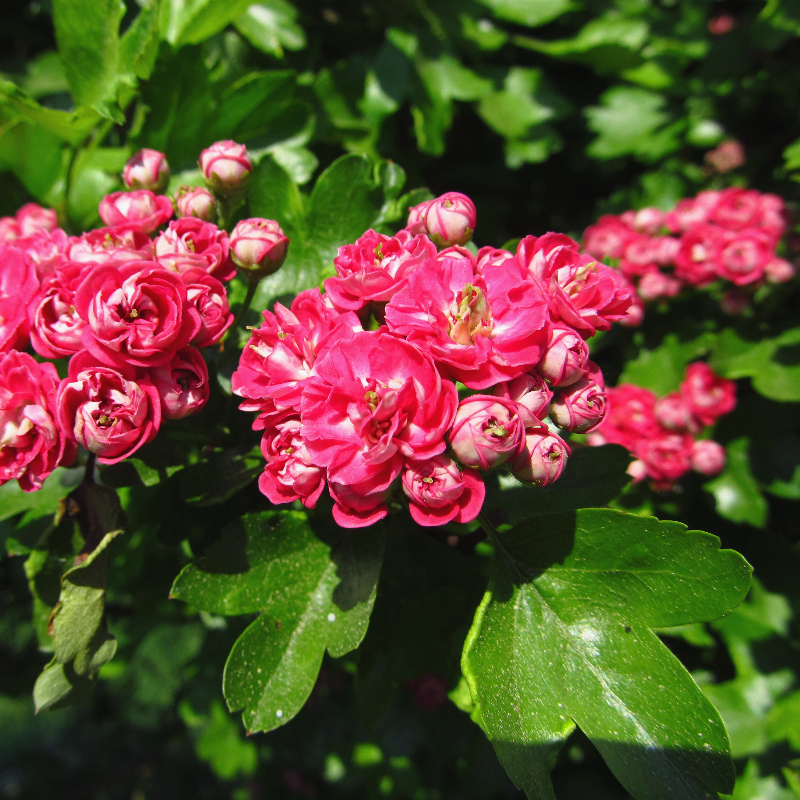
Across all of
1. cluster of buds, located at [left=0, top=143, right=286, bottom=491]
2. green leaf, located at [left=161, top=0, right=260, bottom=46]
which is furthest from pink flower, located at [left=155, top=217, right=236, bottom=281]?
green leaf, located at [left=161, top=0, right=260, bottom=46]

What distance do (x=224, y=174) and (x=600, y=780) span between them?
8.00ft

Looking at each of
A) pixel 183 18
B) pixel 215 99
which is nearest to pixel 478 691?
pixel 215 99

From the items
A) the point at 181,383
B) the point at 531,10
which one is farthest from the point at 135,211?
the point at 531,10

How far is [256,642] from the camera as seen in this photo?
1.07m

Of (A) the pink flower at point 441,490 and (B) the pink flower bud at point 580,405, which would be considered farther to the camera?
(B) the pink flower bud at point 580,405

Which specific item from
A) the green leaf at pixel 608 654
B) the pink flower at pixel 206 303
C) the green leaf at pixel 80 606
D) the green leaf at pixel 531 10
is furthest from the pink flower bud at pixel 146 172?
the green leaf at pixel 531 10

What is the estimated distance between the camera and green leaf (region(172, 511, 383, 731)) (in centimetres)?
105

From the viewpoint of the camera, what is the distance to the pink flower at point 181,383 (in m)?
1.02

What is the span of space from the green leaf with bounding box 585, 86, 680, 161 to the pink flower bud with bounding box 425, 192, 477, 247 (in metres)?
1.43

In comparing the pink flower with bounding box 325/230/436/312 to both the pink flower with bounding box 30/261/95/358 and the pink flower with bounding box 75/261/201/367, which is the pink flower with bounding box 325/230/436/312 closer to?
the pink flower with bounding box 75/261/201/367

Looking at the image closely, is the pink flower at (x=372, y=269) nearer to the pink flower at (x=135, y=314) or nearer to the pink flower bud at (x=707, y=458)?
the pink flower at (x=135, y=314)

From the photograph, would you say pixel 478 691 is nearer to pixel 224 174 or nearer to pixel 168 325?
pixel 168 325

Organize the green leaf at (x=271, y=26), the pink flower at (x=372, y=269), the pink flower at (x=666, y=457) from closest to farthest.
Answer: the pink flower at (x=372, y=269)
the green leaf at (x=271, y=26)
the pink flower at (x=666, y=457)

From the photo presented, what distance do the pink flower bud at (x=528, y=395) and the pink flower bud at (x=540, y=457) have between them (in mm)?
21
